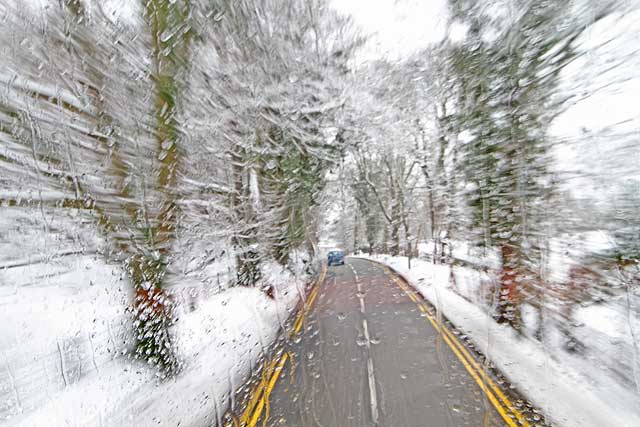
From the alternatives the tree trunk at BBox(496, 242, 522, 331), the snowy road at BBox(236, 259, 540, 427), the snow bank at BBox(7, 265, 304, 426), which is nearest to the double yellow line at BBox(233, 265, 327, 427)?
the snowy road at BBox(236, 259, 540, 427)

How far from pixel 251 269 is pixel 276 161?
141 inches

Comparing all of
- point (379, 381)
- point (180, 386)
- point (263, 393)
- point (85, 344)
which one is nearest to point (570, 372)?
point (379, 381)

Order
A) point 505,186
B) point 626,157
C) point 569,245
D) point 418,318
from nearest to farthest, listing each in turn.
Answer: point 626,157, point 569,245, point 505,186, point 418,318

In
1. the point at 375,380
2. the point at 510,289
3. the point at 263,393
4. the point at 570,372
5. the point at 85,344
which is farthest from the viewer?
the point at 510,289

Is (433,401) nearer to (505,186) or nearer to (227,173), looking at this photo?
(505,186)

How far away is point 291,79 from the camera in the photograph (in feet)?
32.9

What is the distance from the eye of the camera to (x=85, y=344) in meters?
6.79

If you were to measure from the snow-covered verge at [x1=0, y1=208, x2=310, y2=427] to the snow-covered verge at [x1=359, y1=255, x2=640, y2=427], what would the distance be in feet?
13.2

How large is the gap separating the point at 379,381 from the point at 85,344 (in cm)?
498

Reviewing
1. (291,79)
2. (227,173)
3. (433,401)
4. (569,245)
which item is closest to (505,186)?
(569,245)

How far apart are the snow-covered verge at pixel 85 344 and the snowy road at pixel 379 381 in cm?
75

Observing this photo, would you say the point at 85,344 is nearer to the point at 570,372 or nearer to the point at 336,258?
the point at 570,372

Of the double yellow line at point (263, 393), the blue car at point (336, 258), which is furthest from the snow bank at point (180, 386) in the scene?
the blue car at point (336, 258)

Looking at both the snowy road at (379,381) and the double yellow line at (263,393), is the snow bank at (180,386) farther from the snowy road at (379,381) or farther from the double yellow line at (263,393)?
the snowy road at (379,381)
